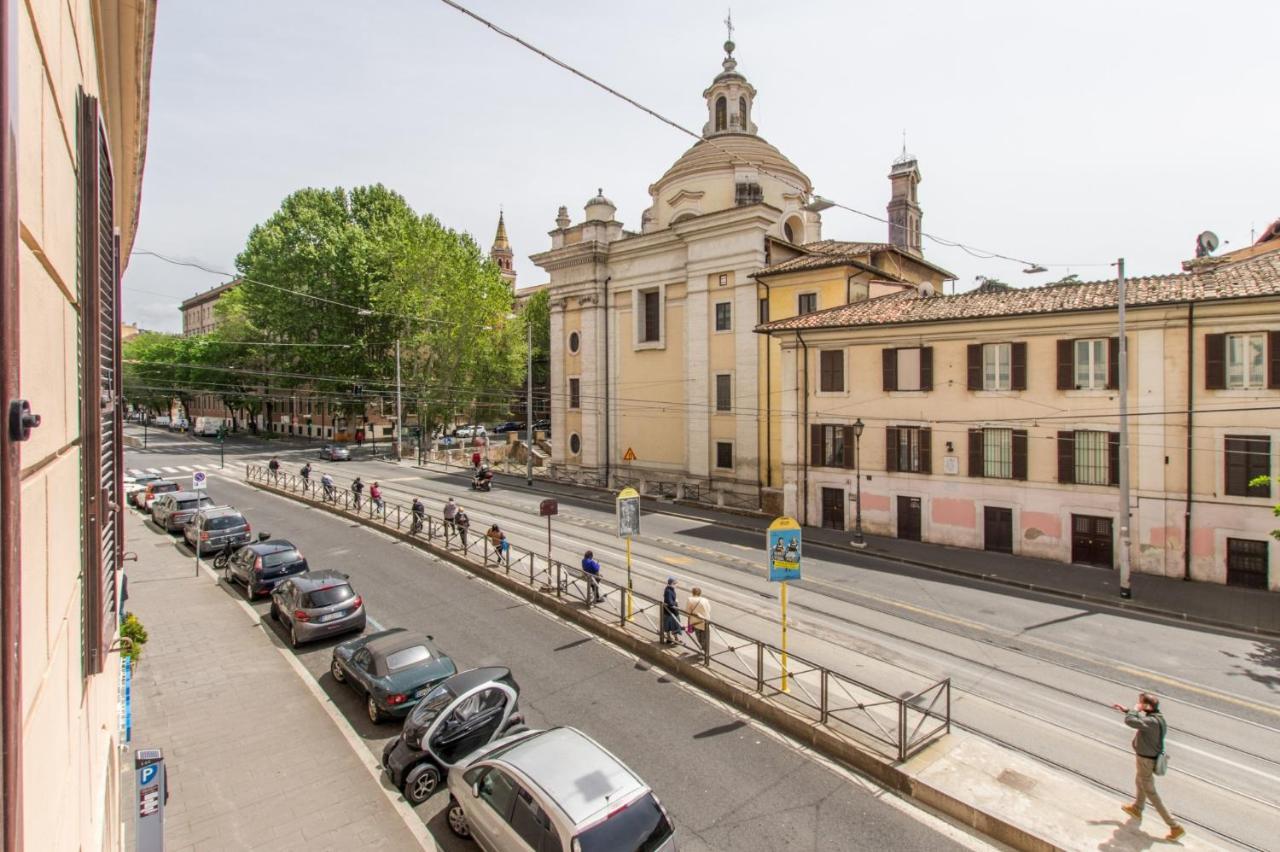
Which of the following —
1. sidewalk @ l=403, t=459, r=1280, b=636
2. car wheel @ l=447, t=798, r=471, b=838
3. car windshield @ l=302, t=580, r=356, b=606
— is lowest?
car wheel @ l=447, t=798, r=471, b=838

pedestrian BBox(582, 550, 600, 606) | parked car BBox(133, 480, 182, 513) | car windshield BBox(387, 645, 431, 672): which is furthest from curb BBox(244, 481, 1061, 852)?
parked car BBox(133, 480, 182, 513)

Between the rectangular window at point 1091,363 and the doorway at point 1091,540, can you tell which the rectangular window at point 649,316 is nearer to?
the rectangular window at point 1091,363

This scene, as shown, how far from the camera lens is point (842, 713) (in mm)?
11453

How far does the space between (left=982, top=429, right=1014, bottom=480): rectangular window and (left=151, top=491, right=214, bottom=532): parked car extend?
30.5 m

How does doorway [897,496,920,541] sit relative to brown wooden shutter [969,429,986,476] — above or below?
below

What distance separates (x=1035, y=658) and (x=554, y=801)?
1203cm

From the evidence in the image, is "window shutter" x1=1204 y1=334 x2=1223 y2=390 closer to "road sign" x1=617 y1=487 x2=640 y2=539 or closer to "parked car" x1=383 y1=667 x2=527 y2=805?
"road sign" x1=617 y1=487 x2=640 y2=539

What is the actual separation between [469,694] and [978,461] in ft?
68.2

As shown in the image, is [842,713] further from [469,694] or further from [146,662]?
[146,662]

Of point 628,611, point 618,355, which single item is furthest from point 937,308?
point 618,355

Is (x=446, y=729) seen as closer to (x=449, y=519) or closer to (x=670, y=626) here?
(x=670, y=626)

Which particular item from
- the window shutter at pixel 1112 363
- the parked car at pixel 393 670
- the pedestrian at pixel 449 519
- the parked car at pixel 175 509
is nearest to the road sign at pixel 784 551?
the parked car at pixel 393 670

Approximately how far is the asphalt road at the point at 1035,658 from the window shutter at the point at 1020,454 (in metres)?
4.99

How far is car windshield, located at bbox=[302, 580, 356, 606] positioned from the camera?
15.1 m
